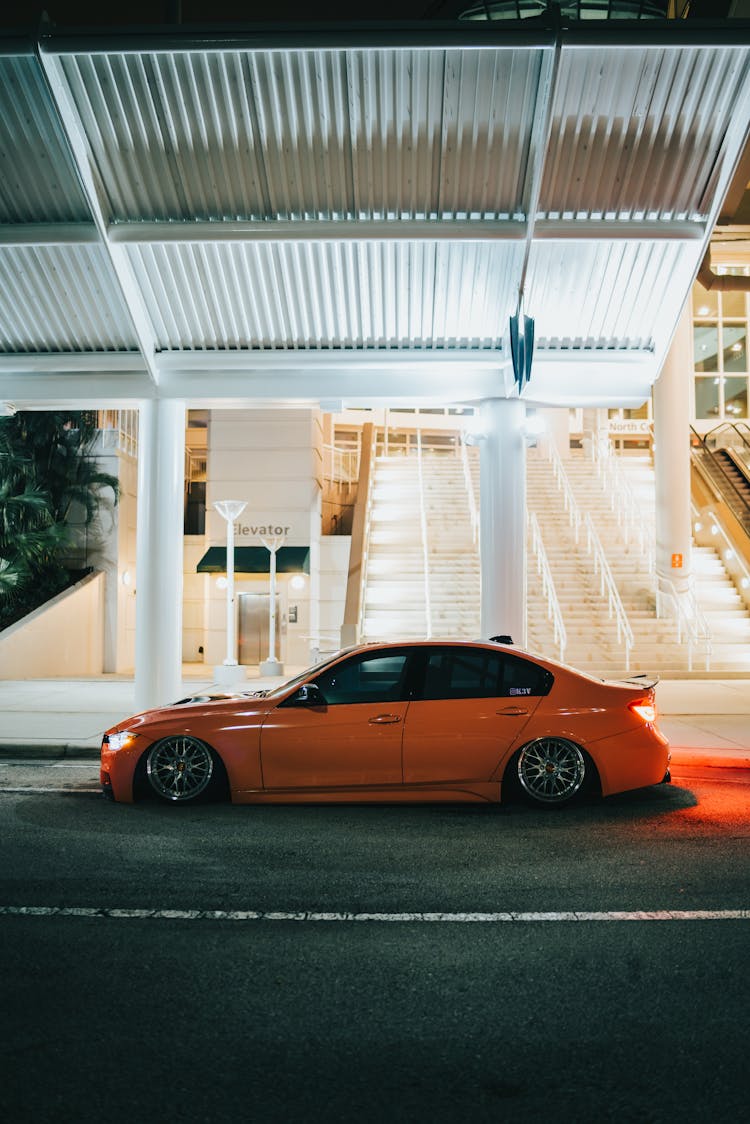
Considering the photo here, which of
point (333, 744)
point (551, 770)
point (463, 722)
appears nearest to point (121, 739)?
point (333, 744)

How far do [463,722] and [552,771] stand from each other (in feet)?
2.65

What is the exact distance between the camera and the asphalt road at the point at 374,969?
290 centimetres

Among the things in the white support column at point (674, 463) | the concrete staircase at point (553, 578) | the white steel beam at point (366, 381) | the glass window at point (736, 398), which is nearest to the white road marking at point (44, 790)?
the white steel beam at point (366, 381)

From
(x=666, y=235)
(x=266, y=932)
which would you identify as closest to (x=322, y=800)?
(x=266, y=932)

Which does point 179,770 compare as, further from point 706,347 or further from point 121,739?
point 706,347

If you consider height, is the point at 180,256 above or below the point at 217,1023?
above

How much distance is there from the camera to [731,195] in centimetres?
1702

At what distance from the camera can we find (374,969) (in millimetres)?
3904

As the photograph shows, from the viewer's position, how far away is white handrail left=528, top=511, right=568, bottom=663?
1677cm

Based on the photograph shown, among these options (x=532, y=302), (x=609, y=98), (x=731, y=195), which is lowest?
(x=532, y=302)

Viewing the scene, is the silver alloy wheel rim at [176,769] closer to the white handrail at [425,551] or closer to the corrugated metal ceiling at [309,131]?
the corrugated metal ceiling at [309,131]

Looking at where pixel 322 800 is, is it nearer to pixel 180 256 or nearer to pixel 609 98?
pixel 180 256

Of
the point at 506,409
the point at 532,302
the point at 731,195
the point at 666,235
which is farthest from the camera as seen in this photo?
the point at 731,195

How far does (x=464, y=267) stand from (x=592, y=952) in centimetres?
768
